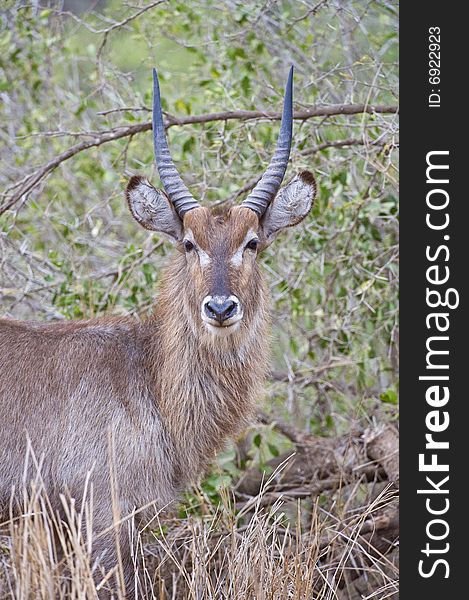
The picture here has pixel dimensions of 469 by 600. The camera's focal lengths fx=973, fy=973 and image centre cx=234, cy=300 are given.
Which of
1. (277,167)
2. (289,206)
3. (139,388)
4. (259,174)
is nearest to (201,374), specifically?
(139,388)

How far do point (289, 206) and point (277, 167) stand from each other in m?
0.31

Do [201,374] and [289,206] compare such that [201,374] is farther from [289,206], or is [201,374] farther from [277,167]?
[277,167]

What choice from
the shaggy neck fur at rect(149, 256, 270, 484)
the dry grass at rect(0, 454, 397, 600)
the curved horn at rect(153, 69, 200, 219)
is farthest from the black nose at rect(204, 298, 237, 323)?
the dry grass at rect(0, 454, 397, 600)

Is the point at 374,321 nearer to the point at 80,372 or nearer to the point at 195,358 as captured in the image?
the point at 195,358

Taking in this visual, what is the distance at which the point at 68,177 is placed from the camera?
33.1ft

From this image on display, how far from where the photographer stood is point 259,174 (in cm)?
794

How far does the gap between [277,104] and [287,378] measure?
2.29m

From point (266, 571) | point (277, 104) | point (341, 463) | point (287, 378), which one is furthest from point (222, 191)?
point (266, 571)

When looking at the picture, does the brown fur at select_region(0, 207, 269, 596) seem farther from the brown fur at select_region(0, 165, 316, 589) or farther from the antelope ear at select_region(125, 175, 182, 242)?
the antelope ear at select_region(125, 175, 182, 242)

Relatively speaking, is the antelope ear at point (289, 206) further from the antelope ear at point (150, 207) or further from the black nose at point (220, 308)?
the black nose at point (220, 308)

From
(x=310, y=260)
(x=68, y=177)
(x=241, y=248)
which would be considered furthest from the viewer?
(x=68, y=177)

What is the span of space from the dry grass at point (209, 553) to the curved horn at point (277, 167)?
5.51 feet

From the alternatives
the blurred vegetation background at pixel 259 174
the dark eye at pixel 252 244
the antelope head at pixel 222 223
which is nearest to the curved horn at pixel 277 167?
the antelope head at pixel 222 223

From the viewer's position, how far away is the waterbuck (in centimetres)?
550
